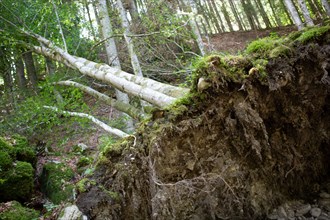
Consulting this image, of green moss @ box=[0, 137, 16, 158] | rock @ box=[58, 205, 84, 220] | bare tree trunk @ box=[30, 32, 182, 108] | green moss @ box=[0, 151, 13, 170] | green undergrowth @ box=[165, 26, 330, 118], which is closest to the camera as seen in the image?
rock @ box=[58, 205, 84, 220]

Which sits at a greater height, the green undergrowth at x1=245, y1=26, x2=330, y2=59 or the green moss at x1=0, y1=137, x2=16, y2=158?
the green moss at x1=0, y1=137, x2=16, y2=158

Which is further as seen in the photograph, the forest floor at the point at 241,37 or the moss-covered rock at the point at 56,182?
the forest floor at the point at 241,37

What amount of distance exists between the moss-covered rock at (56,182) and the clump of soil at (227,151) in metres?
3.40

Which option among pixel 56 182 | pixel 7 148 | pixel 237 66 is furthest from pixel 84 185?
pixel 7 148

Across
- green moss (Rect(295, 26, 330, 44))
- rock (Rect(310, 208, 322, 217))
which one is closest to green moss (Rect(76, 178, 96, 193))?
rock (Rect(310, 208, 322, 217))

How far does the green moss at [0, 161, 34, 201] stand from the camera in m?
5.18

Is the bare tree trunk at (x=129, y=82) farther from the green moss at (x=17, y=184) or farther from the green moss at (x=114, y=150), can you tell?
the green moss at (x=17, y=184)

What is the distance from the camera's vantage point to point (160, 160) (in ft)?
8.16

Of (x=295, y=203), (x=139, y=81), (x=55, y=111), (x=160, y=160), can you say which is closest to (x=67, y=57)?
(x=55, y=111)

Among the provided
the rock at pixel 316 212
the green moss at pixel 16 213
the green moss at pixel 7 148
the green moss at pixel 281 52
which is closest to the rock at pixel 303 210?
the rock at pixel 316 212

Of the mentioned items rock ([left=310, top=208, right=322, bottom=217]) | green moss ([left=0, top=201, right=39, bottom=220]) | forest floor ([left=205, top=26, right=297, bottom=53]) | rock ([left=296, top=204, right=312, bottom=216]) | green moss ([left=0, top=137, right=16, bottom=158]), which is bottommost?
rock ([left=310, top=208, right=322, bottom=217])

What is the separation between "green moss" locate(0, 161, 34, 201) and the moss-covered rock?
45cm

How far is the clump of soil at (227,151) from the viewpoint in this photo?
246 cm

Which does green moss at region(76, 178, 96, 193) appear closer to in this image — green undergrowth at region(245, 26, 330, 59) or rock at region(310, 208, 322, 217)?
green undergrowth at region(245, 26, 330, 59)
